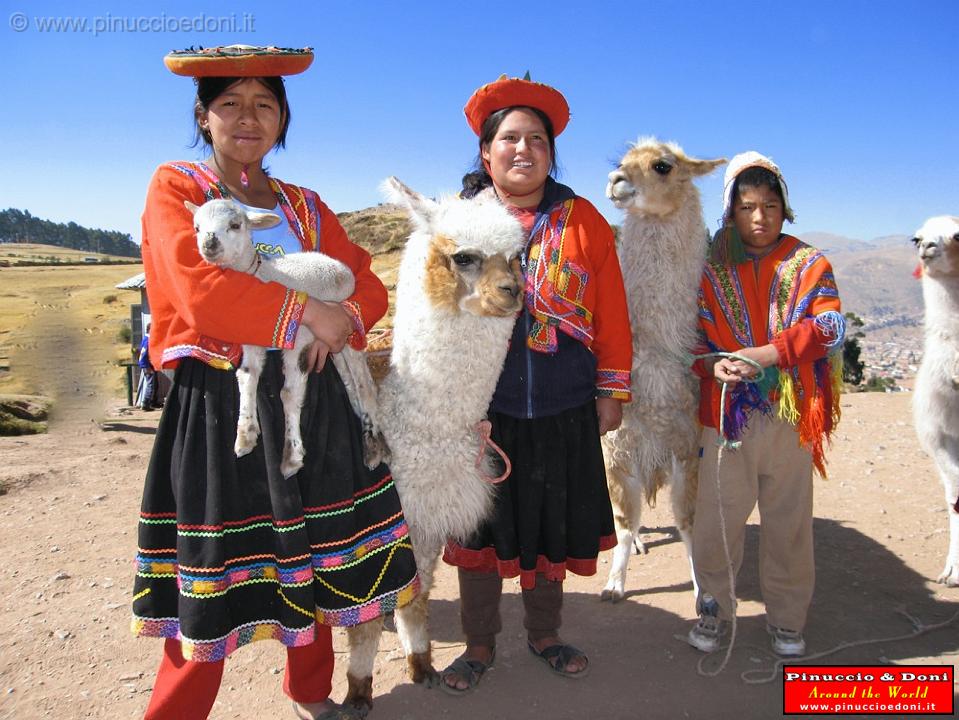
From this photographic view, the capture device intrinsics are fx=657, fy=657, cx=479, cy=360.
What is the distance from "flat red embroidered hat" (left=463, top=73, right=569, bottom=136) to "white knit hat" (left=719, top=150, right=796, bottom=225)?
602 mm

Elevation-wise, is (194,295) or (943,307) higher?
(943,307)

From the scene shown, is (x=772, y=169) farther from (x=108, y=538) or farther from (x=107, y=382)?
(x=107, y=382)

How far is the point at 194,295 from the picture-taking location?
144 centimetres

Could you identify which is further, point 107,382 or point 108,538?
point 107,382

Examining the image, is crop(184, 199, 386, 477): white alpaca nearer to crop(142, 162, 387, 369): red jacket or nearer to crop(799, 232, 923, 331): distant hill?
crop(142, 162, 387, 369): red jacket

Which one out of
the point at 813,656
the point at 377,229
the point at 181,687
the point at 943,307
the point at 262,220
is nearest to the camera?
the point at 262,220

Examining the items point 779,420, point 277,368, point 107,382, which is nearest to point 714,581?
point 779,420

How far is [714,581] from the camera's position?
2.40 metres

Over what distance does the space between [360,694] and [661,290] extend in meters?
1.67

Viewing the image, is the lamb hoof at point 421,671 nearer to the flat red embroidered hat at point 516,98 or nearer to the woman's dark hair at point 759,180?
the flat red embroidered hat at point 516,98

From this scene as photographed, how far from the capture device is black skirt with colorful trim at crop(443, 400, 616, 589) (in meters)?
2.04

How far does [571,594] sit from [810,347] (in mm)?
1502

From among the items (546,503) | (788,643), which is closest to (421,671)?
(546,503)

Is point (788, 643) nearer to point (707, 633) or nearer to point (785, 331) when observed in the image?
point (707, 633)
